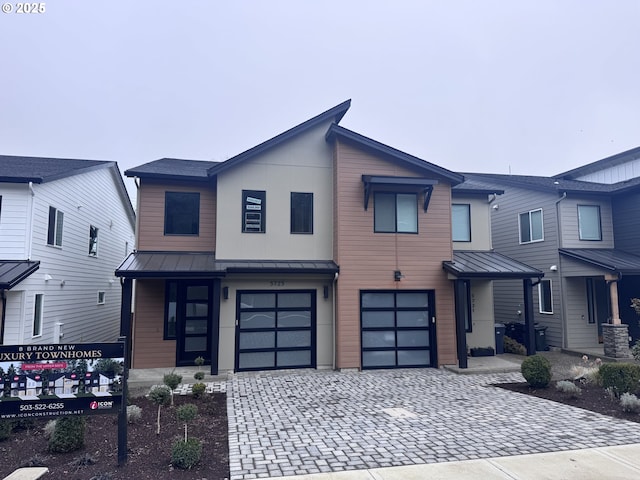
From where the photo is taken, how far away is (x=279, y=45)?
22.1m

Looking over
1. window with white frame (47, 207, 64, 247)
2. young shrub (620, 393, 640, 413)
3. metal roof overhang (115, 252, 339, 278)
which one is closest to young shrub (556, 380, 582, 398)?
young shrub (620, 393, 640, 413)

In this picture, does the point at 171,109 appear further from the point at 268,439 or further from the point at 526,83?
the point at 268,439

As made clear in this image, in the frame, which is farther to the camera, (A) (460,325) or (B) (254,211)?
(B) (254,211)

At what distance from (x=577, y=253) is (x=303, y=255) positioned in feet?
A: 31.6

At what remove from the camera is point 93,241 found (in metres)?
16.0

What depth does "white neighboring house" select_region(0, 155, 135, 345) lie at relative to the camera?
10.4 metres

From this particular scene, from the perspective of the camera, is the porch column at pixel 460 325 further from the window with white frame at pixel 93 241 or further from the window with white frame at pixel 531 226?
the window with white frame at pixel 93 241

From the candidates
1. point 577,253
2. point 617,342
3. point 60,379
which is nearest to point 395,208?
point 577,253

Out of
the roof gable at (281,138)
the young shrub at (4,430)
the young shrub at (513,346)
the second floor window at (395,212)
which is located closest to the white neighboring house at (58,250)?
the young shrub at (4,430)

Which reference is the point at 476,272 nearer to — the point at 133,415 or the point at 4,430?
the point at 133,415

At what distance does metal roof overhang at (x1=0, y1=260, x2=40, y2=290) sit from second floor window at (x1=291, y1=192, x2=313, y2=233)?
21.8 ft

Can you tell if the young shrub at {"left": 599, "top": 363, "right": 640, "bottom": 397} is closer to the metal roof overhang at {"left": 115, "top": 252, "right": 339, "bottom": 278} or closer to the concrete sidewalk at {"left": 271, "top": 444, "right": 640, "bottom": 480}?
the concrete sidewalk at {"left": 271, "top": 444, "right": 640, "bottom": 480}

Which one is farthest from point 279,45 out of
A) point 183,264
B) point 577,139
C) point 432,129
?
point 577,139

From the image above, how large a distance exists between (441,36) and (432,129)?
18133mm
